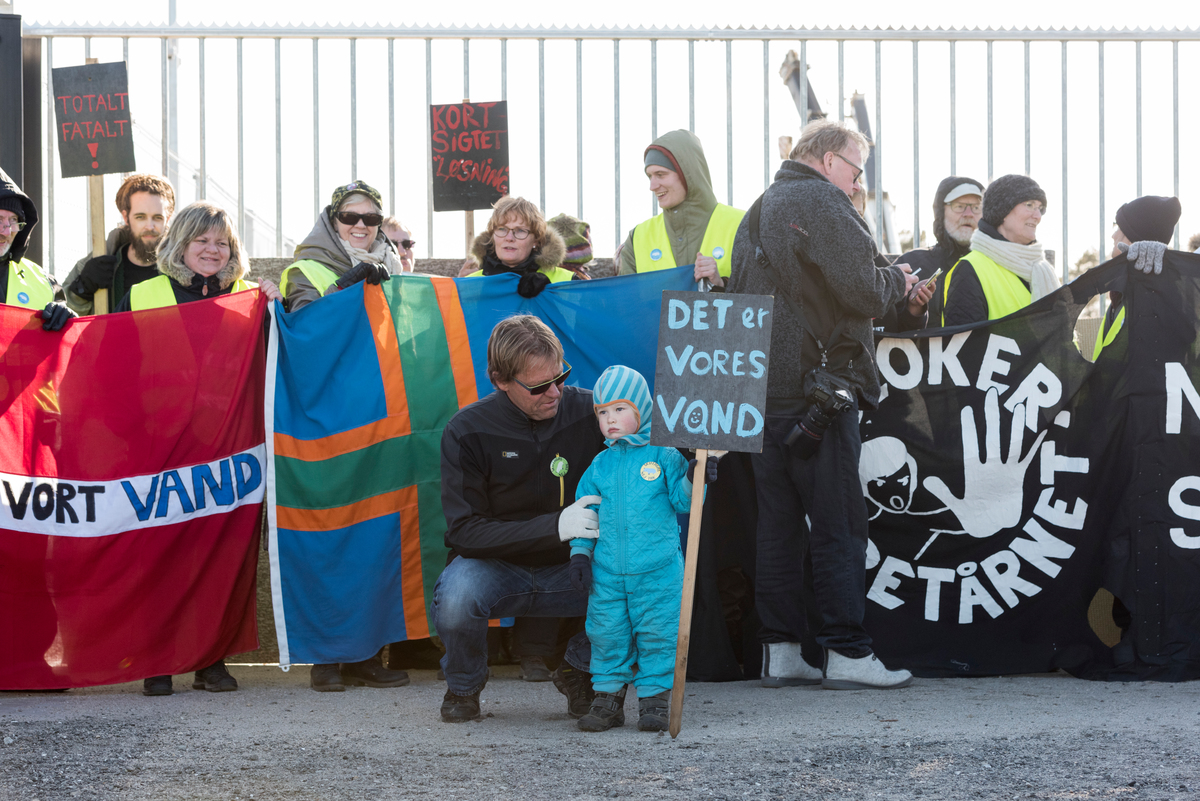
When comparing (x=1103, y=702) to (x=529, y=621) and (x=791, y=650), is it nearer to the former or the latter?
(x=791, y=650)

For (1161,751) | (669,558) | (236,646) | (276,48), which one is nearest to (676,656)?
(669,558)

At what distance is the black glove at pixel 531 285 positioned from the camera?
5.17m

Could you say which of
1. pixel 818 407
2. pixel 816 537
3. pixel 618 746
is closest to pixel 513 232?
pixel 818 407

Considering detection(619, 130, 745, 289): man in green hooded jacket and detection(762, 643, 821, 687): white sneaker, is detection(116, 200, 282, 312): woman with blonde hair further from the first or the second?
detection(762, 643, 821, 687): white sneaker

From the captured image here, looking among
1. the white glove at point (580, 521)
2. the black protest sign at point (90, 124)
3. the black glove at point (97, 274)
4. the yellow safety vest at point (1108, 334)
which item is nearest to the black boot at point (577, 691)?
the white glove at point (580, 521)

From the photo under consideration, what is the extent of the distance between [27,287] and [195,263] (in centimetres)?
69

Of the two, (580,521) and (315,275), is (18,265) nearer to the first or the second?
(315,275)

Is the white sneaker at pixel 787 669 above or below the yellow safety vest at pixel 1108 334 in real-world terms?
below

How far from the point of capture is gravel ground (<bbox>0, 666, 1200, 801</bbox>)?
3.23 m

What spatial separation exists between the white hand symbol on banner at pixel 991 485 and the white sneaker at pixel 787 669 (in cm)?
89

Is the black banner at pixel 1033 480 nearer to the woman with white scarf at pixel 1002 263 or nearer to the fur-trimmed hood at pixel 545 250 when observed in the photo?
the woman with white scarf at pixel 1002 263

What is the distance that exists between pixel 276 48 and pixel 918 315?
12.2ft

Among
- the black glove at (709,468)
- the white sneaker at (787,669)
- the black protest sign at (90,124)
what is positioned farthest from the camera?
the black protest sign at (90,124)

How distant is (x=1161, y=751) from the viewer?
11.5 feet
